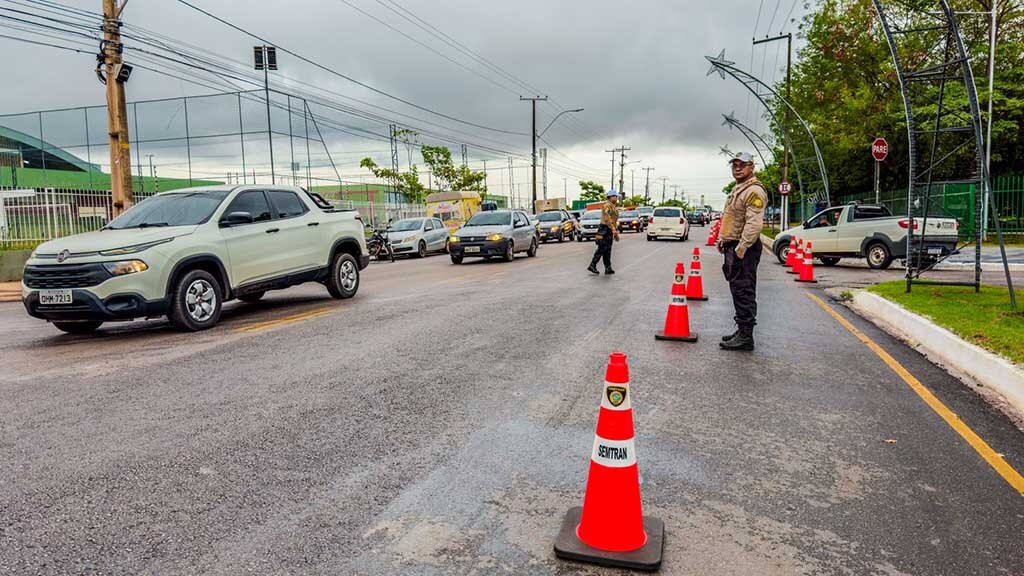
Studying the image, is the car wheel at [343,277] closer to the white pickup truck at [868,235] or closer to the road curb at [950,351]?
the road curb at [950,351]

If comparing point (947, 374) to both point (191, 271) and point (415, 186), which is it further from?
point (415, 186)

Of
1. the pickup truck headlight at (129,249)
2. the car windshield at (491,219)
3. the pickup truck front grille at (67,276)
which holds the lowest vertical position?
the pickup truck front grille at (67,276)

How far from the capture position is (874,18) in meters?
33.9

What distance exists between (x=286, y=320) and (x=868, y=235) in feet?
48.1

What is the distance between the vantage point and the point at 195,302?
28.3 ft

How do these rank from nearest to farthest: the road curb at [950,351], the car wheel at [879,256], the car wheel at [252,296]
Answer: the road curb at [950,351], the car wheel at [252,296], the car wheel at [879,256]

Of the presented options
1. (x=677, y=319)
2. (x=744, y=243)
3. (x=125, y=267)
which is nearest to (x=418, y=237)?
(x=125, y=267)

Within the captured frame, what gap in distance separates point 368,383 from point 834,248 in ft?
52.3

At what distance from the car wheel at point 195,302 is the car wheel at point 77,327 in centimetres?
124

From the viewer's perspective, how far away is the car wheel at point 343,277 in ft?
37.3

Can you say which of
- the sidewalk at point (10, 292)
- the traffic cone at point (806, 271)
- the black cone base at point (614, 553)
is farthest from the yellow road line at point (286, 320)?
the traffic cone at point (806, 271)

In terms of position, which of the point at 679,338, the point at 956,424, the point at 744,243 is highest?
the point at 744,243

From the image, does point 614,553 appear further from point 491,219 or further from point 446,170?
point 446,170

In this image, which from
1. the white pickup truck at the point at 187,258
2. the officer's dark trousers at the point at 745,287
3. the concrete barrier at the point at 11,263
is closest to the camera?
the officer's dark trousers at the point at 745,287
